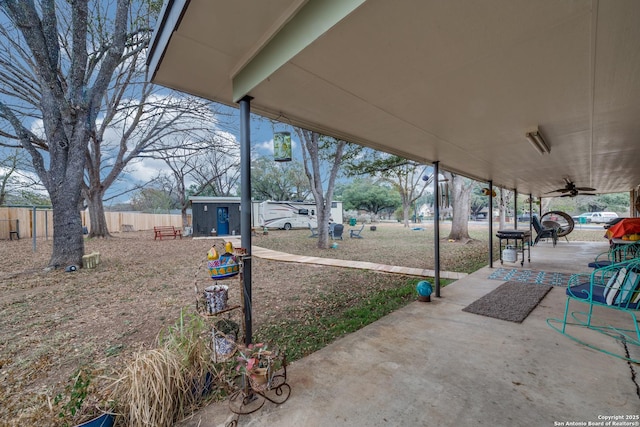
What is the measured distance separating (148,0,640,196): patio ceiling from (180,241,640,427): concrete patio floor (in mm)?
2204

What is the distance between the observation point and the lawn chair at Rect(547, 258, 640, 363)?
91.0 inches

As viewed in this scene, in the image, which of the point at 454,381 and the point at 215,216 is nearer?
the point at 454,381

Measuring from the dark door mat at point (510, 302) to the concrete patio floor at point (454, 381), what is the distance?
26 centimetres

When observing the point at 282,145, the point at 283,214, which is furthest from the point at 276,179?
the point at 282,145

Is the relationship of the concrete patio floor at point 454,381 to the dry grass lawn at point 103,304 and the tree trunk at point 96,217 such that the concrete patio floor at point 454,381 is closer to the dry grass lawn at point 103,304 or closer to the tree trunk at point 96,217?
the dry grass lawn at point 103,304

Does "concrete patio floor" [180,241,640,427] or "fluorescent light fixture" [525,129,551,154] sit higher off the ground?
"fluorescent light fixture" [525,129,551,154]

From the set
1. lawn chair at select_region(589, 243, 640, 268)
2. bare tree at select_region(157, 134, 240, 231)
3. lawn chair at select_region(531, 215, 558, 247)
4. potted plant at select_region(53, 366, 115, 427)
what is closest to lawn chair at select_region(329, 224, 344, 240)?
lawn chair at select_region(531, 215, 558, 247)

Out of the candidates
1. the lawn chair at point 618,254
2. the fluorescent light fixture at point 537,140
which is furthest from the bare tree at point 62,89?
the lawn chair at point 618,254

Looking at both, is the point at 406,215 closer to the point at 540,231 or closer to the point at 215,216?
the point at 540,231

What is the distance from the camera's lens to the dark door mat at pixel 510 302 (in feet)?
10.8

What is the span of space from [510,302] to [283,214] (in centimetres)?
1750

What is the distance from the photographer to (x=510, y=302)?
375 cm

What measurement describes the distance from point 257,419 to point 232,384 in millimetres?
372

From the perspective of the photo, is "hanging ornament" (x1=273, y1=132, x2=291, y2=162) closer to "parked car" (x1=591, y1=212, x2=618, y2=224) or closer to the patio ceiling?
the patio ceiling
